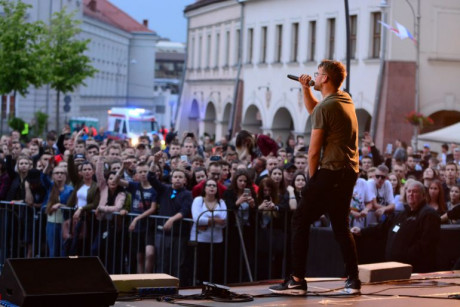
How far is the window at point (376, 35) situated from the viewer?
150 ft

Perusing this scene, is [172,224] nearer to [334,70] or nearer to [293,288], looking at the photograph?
[293,288]

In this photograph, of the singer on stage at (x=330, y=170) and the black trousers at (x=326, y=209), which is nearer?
the singer on stage at (x=330, y=170)

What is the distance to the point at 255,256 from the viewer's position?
14.7m

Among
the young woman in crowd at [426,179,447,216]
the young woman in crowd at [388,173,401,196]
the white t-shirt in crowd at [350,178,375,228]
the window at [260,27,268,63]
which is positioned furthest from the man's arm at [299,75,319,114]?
the window at [260,27,268,63]

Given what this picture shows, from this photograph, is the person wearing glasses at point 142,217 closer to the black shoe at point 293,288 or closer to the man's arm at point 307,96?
the black shoe at point 293,288

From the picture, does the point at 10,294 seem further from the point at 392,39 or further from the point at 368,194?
the point at 392,39

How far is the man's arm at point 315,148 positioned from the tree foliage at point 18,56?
131ft

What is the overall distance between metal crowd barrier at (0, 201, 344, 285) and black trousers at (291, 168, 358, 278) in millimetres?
3714

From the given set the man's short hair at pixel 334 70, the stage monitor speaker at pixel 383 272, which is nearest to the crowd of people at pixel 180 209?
the stage monitor speaker at pixel 383 272

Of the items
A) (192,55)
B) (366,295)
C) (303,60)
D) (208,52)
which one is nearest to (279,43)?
(303,60)

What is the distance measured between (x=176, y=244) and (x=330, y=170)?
5045 millimetres

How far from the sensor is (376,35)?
151 feet

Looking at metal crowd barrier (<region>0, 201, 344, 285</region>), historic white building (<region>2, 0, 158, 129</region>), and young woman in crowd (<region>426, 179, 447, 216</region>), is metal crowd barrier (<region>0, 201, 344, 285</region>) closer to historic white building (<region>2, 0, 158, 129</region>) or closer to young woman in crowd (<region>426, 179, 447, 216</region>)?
young woman in crowd (<region>426, 179, 447, 216</region>)

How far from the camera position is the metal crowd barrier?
14.7 metres
